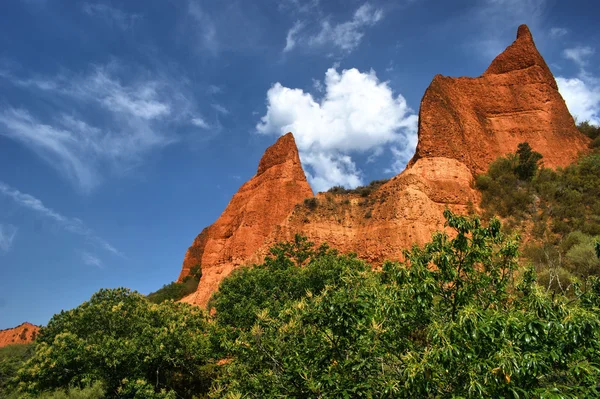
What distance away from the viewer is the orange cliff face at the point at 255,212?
3419 cm

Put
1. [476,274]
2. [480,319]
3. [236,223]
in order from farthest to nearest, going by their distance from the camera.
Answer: [236,223]
[476,274]
[480,319]

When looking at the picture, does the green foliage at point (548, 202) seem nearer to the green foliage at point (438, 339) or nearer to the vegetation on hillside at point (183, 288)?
the green foliage at point (438, 339)

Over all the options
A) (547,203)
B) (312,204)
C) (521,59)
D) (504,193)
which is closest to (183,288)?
(312,204)

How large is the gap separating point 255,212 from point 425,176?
14842 mm

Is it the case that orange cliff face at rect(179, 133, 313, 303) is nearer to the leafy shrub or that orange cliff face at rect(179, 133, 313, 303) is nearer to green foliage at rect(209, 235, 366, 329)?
the leafy shrub

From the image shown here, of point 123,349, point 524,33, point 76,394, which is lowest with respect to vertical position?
point 76,394

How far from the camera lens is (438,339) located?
5.29 m

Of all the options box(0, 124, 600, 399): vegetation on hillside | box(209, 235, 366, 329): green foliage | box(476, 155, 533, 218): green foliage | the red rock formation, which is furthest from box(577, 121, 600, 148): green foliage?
the red rock formation

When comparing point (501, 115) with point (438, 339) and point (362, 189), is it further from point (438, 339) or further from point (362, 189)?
point (438, 339)

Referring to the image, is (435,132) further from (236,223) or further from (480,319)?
(480,319)

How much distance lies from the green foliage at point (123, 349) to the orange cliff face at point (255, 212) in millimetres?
13568

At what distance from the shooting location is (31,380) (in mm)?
15984

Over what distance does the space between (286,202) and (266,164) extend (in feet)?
18.0

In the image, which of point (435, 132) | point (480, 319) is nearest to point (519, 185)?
point (435, 132)
